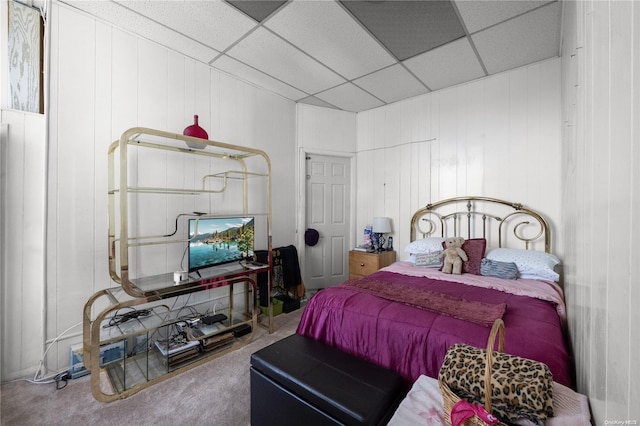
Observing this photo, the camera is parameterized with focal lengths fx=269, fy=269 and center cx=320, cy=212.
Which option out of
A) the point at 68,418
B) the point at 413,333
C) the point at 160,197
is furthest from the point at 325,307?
the point at 160,197

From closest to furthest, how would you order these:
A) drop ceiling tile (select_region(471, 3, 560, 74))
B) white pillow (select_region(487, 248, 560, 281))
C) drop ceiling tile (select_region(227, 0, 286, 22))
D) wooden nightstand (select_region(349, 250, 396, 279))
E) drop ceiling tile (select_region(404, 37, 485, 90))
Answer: drop ceiling tile (select_region(227, 0, 286, 22)) < drop ceiling tile (select_region(471, 3, 560, 74)) < white pillow (select_region(487, 248, 560, 281)) < drop ceiling tile (select_region(404, 37, 485, 90)) < wooden nightstand (select_region(349, 250, 396, 279))

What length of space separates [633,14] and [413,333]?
1.53 meters

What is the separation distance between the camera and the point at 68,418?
1.65m

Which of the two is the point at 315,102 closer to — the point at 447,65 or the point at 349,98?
the point at 349,98

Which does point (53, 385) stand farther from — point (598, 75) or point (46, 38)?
point (598, 75)

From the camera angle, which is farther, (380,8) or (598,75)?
(380,8)

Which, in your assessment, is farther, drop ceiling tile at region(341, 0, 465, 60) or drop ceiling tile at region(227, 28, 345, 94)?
drop ceiling tile at region(227, 28, 345, 94)

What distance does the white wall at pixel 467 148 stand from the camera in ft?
9.31

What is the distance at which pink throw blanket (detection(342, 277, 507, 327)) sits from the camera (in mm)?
1599

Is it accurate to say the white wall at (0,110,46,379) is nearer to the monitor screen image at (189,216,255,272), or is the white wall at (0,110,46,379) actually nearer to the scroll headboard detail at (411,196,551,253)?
the monitor screen image at (189,216,255,272)

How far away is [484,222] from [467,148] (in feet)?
3.05

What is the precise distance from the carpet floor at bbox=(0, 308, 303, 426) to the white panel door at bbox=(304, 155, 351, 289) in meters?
2.11

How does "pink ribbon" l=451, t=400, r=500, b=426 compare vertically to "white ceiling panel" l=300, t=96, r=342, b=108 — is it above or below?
below

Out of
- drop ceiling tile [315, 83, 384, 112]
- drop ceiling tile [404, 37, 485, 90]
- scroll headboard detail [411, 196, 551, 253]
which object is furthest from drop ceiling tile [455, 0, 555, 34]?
scroll headboard detail [411, 196, 551, 253]
